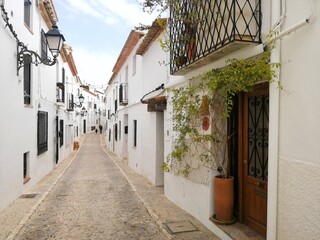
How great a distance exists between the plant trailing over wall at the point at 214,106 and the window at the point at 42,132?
5.76m

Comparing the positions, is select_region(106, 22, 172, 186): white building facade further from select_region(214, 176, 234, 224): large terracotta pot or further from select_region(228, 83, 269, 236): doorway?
select_region(214, 176, 234, 224): large terracotta pot

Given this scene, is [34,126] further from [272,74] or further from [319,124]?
[319,124]

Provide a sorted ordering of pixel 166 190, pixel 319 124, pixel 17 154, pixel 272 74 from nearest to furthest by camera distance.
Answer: pixel 319 124 → pixel 272 74 → pixel 17 154 → pixel 166 190

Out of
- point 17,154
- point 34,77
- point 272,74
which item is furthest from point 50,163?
point 272,74

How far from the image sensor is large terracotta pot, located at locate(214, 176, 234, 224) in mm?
4840

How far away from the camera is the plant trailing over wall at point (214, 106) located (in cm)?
388

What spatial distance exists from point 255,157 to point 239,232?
1238 millimetres

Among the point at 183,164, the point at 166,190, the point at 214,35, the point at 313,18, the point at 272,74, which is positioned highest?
the point at 214,35

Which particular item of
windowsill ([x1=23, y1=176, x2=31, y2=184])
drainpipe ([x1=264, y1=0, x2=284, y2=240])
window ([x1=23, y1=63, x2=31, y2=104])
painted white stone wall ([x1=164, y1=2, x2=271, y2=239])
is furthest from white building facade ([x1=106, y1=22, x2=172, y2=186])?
drainpipe ([x1=264, y1=0, x2=284, y2=240])

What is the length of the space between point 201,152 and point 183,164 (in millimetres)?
1013

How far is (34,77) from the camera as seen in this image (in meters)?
9.51

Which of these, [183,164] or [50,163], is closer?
[183,164]

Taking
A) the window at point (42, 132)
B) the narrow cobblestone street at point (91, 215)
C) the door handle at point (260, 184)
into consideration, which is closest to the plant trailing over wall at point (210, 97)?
the door handle at point (260, 184)

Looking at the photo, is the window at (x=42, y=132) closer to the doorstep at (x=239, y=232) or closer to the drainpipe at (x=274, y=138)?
the doorstep at (x=239, y=232)
